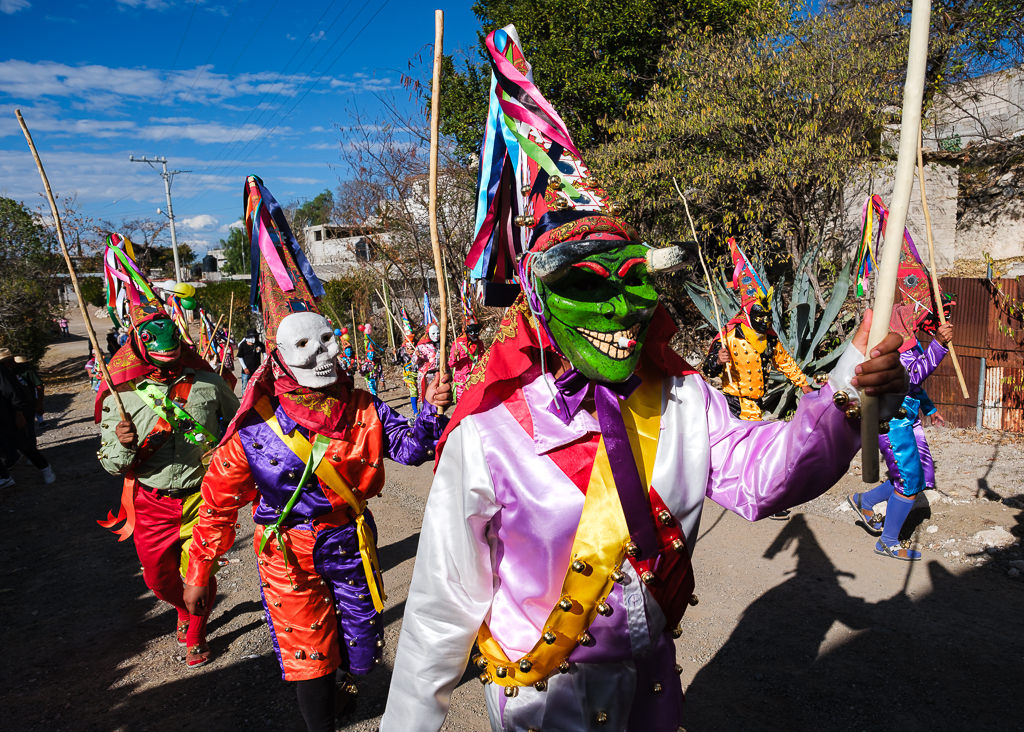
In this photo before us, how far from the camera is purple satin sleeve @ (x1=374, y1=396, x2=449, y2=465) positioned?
9.68ft

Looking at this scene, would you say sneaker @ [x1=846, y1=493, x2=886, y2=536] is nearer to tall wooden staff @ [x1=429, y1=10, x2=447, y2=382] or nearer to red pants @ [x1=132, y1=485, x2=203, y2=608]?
tall wooden staff @ [x1=429, y1=10, x2=447, y2=382]

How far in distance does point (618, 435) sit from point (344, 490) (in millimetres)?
1696

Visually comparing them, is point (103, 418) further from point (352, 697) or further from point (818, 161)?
point (818, 161)

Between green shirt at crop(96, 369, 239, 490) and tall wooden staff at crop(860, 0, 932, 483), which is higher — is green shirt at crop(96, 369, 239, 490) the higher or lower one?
the lower one

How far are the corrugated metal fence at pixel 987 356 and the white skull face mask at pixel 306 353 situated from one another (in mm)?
7703

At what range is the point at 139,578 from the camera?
567cm

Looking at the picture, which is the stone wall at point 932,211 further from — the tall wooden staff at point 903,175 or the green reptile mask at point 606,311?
the tall wooden staff at point 903,175

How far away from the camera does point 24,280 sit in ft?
58.4

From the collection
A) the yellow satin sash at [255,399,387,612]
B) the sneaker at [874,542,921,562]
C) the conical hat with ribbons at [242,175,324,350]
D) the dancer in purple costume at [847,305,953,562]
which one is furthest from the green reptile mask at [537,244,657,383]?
the sneaker at [874,542,921,562]

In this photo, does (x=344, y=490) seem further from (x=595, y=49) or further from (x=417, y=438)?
(x=595, y=49)

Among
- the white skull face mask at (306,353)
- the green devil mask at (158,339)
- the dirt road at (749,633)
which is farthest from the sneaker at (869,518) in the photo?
the green devil mask at (158,339)

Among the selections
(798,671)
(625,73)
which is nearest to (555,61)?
(625,73)

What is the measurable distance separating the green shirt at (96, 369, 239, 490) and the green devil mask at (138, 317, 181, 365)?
0.20m

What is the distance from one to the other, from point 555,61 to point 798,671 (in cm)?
1134
